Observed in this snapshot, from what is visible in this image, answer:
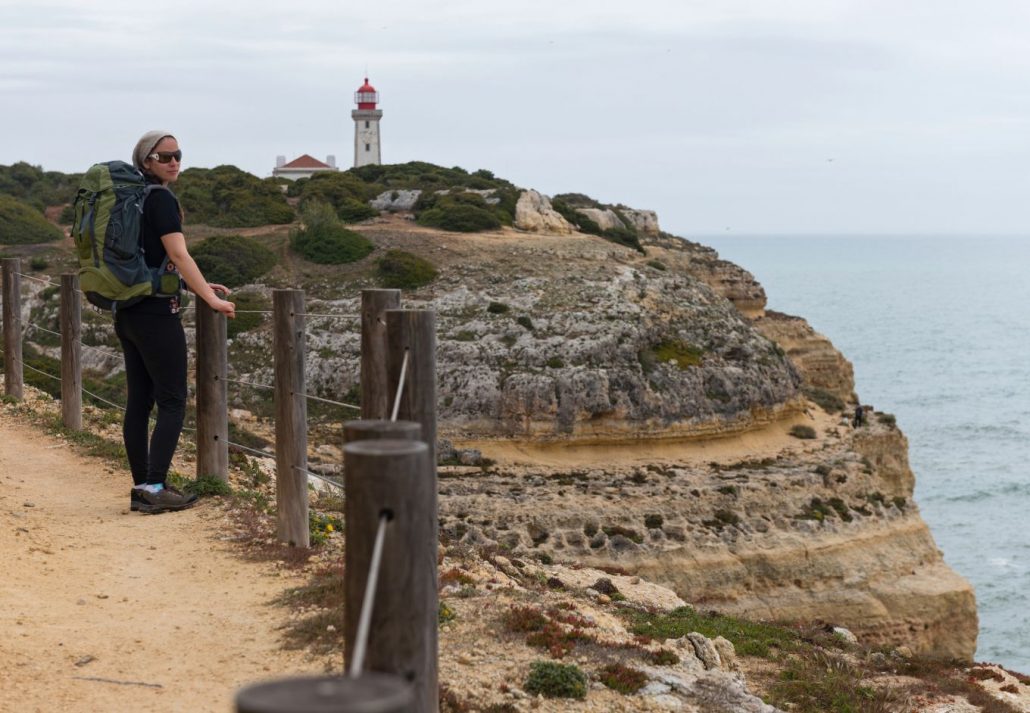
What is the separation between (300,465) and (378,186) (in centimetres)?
4287

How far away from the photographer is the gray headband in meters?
8.05

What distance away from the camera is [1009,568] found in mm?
44188

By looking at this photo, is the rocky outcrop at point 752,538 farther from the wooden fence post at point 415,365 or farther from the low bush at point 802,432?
the wooden fence post at point 415,365

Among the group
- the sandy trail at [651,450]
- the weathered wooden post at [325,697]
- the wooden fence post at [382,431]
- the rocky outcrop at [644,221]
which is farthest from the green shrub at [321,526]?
the rocky outcrop at [644,221]

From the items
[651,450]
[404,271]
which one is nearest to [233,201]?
[404,271]

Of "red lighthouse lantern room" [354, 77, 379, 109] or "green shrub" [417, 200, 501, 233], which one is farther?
"red lighthouse lantern room" [354, 77, 379, 109]

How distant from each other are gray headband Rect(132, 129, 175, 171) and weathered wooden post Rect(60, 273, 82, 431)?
4438mm

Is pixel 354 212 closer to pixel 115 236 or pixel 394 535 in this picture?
pixel 115 236

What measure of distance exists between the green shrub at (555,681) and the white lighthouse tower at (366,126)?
70.4 metres

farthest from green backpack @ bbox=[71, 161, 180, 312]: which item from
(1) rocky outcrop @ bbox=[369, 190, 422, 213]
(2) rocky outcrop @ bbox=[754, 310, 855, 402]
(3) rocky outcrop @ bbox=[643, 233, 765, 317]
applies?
(3) rocky outcrop @ bbox=[643, 233, 765, 317]

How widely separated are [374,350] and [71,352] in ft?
20.6

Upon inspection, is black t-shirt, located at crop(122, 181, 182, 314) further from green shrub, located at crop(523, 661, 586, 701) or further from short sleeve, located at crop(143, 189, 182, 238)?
green shrub, located at crop(523, 661, 586, 701)

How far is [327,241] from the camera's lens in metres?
38.0

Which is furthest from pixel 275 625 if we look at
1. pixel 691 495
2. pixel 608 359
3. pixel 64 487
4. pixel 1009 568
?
pixel 1009 568
